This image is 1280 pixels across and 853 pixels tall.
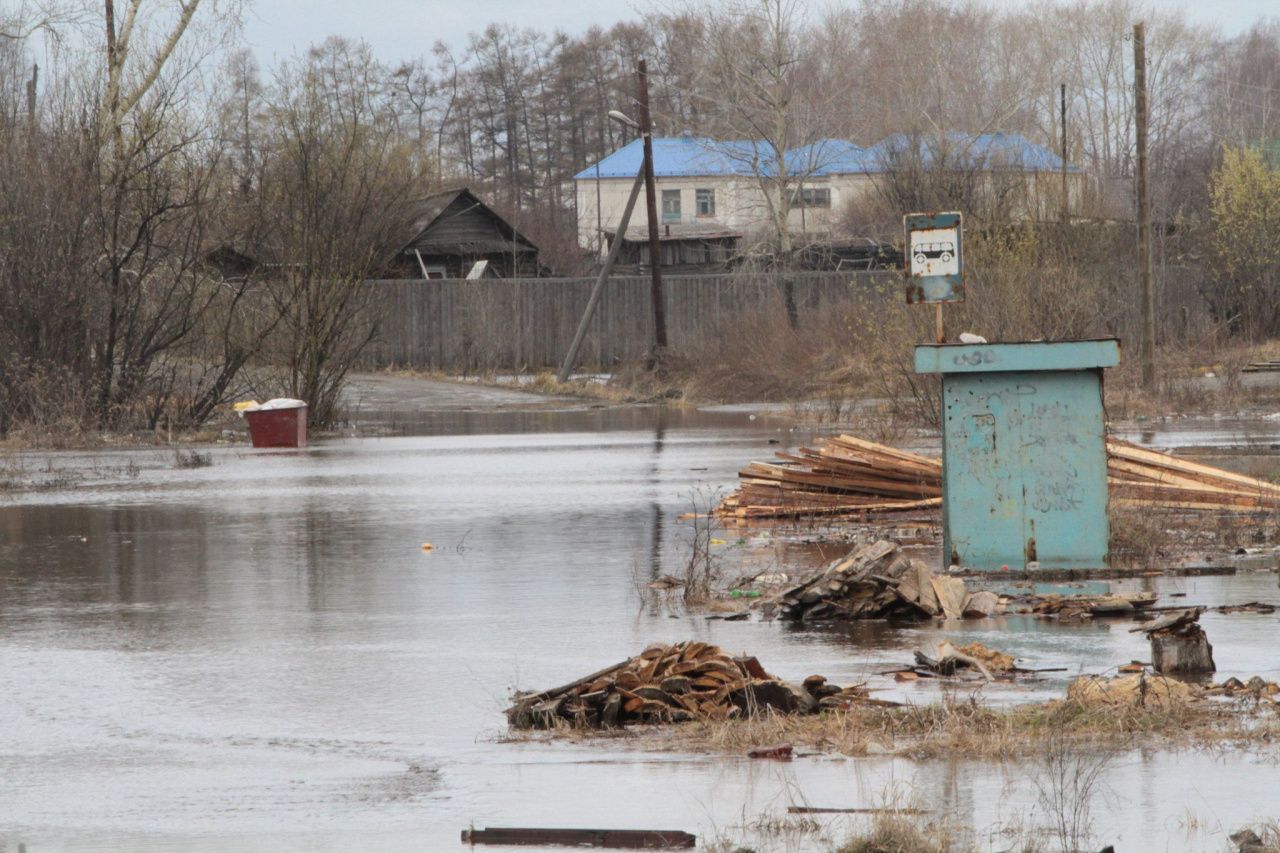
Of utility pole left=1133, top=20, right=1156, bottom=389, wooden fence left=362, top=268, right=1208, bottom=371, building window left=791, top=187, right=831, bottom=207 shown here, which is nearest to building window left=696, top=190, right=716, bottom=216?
building window left=791, top=187, right=831, bottom=207

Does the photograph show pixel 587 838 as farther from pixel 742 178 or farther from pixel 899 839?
pixel 742 178

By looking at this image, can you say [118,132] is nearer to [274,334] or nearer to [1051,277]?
[274,334]

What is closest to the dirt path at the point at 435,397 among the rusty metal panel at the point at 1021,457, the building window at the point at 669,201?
the rusty metal panel at the point at 1021,457

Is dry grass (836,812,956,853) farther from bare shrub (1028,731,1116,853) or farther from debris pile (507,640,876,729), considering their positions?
debris pile (507,640,876,729)

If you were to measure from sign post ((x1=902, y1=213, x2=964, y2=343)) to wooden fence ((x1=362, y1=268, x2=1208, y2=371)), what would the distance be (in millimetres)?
37541

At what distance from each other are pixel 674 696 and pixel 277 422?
19.6m

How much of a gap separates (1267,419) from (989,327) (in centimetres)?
617

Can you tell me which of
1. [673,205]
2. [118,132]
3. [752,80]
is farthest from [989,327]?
[673,205]

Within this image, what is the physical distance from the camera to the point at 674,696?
6.69 metres

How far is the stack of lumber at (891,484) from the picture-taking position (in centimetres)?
1295

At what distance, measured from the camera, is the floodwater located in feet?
17.0

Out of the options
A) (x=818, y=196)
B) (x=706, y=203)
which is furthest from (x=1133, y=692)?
(x=706, y=203)

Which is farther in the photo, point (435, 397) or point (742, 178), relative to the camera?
point (742, 178)

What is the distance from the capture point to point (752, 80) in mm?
53562
